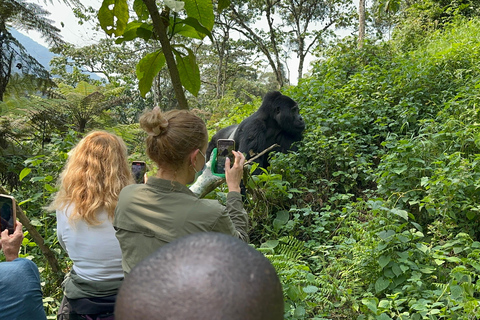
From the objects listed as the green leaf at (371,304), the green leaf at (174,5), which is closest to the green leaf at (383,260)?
the green leaf at (371,304)

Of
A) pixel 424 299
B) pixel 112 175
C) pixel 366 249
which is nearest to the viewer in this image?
pixel 112 175

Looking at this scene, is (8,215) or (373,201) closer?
(8,215)

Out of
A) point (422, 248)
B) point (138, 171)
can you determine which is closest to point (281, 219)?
point (422, 248)

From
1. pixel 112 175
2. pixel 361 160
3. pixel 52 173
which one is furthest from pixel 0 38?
pixel 361 160

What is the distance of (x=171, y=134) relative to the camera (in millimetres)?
1530

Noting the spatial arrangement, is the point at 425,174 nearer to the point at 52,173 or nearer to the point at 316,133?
the point at 316,133

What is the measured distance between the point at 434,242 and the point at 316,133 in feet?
6.86

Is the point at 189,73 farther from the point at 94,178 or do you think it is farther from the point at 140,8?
the point at 94,178

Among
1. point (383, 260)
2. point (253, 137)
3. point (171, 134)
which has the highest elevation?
point (171, 134)

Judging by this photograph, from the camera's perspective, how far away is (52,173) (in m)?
3.69

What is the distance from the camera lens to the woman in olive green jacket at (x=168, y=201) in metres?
1.38

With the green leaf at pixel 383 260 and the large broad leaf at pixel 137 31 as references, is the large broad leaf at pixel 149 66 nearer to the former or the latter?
the large broad leaf at pixel 137 31

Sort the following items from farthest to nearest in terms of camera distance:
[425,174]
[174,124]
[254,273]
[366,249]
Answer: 1. [425,174]
2. [366,249]
3. [174,124]
4. [254,273]

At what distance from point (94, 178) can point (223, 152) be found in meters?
0.60
